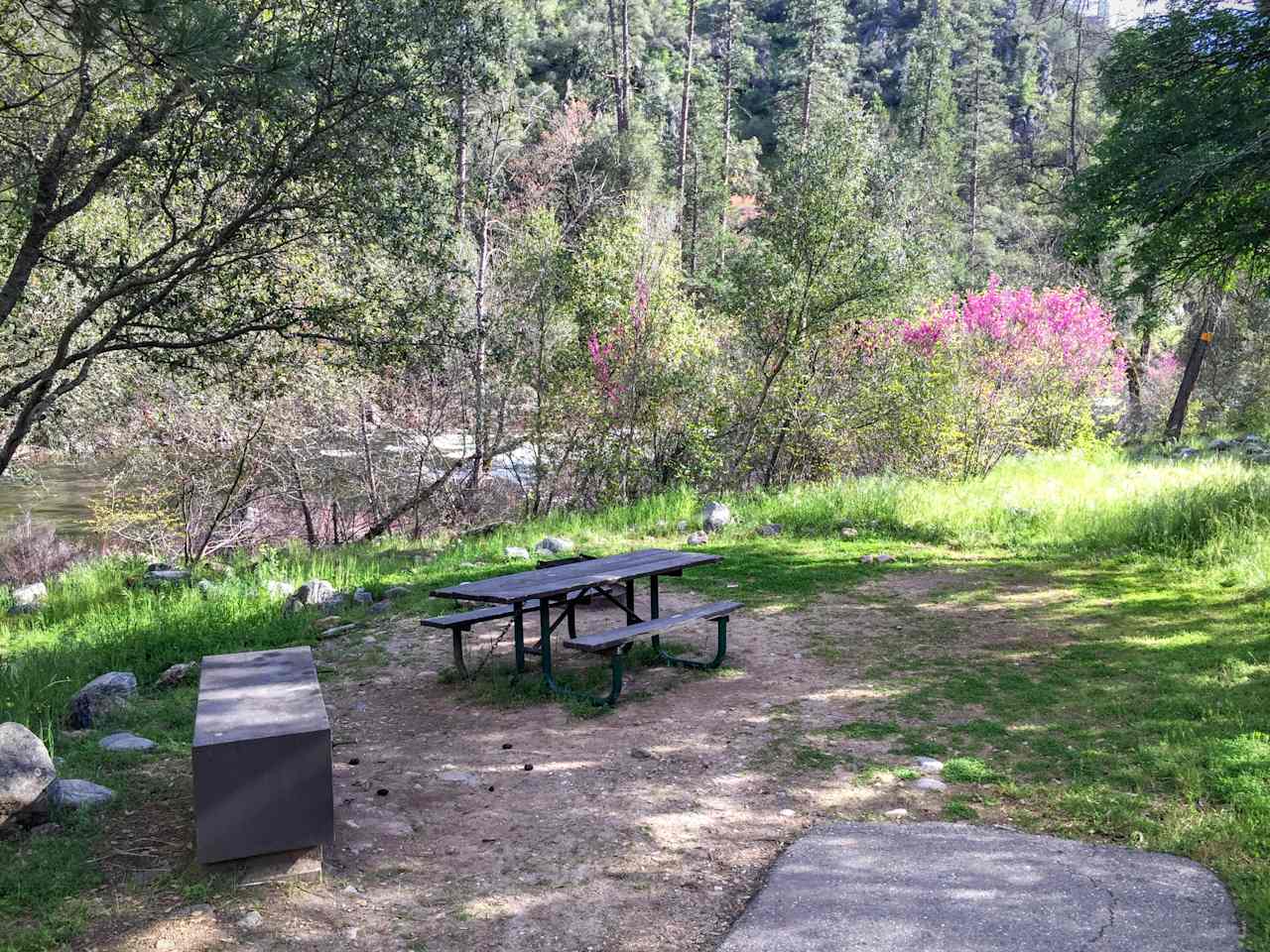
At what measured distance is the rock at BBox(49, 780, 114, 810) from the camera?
376 centimetres

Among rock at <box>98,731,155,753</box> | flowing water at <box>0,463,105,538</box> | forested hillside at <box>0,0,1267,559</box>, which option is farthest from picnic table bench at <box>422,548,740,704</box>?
flowing water at <box>0,463,105,538</box>

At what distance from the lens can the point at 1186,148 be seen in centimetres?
793

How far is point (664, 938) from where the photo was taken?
300 centimetres

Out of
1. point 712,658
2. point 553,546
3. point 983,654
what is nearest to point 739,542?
point 553,546

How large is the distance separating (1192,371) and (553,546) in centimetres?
1669

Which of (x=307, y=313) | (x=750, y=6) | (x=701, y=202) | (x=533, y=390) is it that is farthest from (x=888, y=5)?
(x=307, y=313)

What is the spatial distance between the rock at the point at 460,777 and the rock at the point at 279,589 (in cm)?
398

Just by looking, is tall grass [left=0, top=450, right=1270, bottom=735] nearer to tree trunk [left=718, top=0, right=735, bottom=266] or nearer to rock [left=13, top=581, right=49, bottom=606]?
rock [left=13, top=581, right=49, bottom=606]

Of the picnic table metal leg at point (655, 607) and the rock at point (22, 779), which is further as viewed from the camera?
the picnic table metal leg at point (655, 607)

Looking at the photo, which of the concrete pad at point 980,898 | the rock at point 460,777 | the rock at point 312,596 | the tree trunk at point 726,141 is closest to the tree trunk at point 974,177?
the tree trunk at point 726,141

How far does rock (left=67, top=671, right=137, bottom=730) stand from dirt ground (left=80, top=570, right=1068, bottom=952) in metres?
1.10

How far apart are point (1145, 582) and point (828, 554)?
2.64 m

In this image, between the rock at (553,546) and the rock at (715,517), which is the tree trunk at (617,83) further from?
the rock at (553,546)

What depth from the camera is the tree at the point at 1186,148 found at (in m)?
7.29
